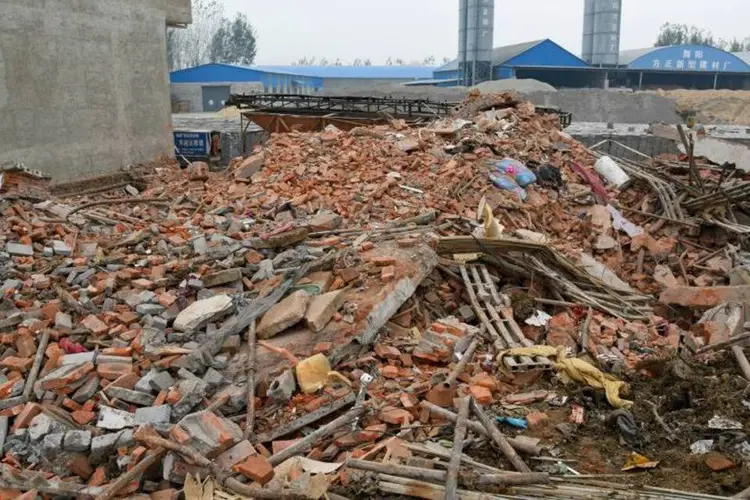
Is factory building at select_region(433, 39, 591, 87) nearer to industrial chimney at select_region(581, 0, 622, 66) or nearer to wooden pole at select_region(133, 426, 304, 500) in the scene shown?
industrial chimney at select_region(581, 0, 622, 66)

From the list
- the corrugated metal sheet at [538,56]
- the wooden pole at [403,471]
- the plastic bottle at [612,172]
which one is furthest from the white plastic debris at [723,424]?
the corrugated metal sheet at [538,56]

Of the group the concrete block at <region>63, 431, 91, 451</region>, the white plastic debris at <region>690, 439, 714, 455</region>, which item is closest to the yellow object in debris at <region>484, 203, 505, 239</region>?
the white plastic debris at <region>690, 439, 714, 455</region>

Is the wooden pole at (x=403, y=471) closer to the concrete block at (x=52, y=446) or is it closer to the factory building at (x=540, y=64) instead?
the concrete block at (x=52, y=446)

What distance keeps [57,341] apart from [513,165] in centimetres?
725

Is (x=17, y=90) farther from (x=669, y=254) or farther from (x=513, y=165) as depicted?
(x=669, y=254)

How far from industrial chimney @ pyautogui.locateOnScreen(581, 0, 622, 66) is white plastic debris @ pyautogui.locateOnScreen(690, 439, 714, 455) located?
40588 mm

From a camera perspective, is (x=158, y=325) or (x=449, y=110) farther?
(x=449, y=110)

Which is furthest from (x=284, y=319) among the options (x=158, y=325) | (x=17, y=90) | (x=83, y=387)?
(x=17, y=90)

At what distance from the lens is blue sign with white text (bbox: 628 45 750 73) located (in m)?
42.4

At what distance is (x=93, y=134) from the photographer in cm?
1430

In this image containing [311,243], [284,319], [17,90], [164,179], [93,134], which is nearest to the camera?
[284,319]

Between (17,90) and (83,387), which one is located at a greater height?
(17,90)

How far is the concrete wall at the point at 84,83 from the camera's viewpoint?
40.1 feet

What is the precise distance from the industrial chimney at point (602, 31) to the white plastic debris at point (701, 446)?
4059 centimetres
